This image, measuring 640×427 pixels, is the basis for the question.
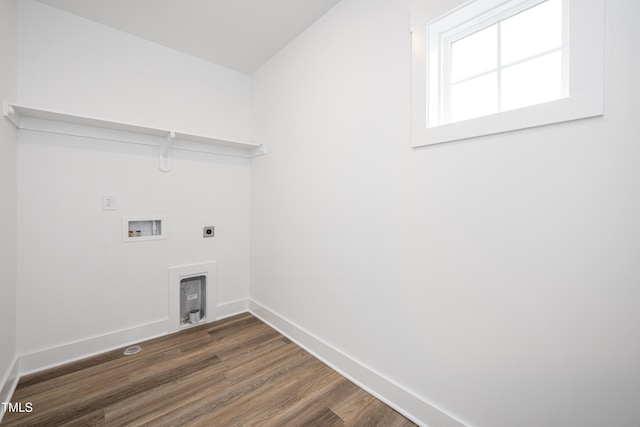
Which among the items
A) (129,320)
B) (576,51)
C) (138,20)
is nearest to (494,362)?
(576,51)

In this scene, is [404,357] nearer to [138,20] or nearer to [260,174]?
[260,174]

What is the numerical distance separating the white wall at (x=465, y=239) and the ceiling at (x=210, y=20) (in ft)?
0.57

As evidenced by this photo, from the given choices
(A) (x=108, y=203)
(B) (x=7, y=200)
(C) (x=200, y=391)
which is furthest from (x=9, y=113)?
(C) (x=200, y=391)

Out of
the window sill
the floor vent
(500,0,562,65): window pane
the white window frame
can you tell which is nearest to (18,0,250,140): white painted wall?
the floor vent

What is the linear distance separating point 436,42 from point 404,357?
1769mm

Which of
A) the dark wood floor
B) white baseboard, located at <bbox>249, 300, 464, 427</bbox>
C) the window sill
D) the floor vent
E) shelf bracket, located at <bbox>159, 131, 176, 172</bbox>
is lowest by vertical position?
the dark wood floor

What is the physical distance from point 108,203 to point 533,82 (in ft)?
9.39

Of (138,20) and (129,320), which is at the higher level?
(138,20)

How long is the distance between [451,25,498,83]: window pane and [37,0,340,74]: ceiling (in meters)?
1.03

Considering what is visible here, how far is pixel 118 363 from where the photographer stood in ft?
6.41

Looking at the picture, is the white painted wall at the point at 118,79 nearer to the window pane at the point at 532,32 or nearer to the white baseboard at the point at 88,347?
the white baseboard at the point at 88,347

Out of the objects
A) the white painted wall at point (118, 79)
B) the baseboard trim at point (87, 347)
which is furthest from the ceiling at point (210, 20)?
the baseboard trim at point (87, 347)

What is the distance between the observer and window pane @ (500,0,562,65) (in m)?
1.11

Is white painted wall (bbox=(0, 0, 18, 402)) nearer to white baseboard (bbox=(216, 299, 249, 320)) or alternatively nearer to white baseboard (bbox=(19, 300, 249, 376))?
white baseboard (bbox=(19, 300, 249, 376))
